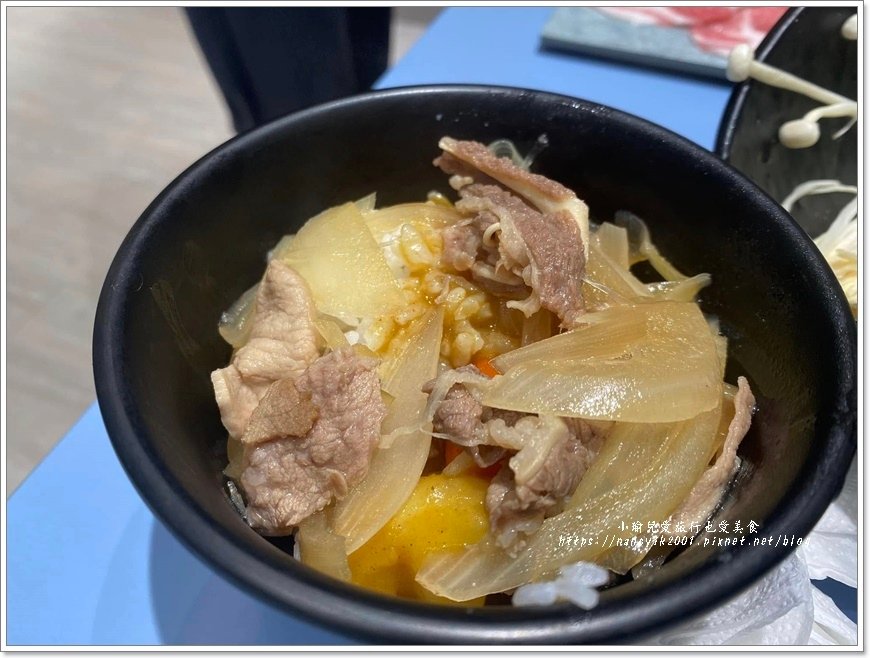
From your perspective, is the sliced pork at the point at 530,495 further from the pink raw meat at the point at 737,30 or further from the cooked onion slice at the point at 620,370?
the pink raw meat at the point at 737,30

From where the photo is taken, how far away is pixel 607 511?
0.67 m

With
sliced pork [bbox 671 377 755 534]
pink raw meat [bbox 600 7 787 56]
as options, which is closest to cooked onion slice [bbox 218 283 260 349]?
sliced pork [bbox 671 377 755 534]

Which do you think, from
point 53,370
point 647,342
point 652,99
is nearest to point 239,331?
point 647,342

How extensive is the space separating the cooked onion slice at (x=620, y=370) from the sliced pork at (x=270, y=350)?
0.23 metres

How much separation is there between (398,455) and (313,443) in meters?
0.09

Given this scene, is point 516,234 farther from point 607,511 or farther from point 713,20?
point 713,20

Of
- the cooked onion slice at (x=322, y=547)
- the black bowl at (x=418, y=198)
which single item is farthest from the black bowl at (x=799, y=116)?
the cooked onion slice at (x=322, y=547)

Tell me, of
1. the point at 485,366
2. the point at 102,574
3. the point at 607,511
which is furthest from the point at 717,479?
the point at 102,574

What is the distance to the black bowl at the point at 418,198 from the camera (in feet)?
1.74

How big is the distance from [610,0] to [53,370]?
190cm

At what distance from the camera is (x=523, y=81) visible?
165 cm

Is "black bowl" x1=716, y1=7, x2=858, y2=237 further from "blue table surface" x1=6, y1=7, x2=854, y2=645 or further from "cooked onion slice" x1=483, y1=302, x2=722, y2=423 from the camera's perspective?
A: "blue table surface" x1=6, y1=7, x2=854, y2=645

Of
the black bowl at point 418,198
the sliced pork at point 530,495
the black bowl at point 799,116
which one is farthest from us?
the black bowl at point 799,116

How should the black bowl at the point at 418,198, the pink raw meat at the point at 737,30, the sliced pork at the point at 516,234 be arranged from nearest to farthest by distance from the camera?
1. the black bowl at the point at 418,198
2. the sliced pork at the point at 516,234
3. the pink raw meat at the point at 737,30
